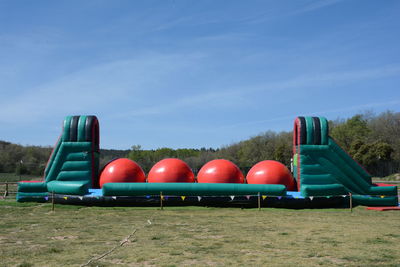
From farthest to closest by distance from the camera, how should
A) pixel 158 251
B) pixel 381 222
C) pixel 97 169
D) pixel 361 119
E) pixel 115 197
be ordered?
1. pixel 361 119
2. pixel 97 169
3. pixel 115 197
4. pixel 381 222
5. pixel 158 251

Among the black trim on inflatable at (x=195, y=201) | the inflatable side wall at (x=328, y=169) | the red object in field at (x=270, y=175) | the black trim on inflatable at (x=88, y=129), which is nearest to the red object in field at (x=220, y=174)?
the red object in field at (x=270, y=175)

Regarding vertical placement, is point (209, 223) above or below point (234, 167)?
below

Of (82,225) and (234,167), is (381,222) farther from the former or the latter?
(82,225)

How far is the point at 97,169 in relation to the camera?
666 inches

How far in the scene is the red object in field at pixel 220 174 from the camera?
15516mm

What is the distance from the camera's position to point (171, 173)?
15641 millimetres

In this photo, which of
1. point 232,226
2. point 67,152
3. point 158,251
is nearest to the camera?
point 158,251

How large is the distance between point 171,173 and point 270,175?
394 cm

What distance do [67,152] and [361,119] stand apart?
136 feet

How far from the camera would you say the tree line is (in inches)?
1597

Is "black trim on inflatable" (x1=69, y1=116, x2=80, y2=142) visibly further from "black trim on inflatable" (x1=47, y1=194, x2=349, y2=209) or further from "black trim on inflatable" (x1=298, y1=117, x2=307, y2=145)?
"black trim on inflatable" (x1=298, y1=117, x2=307, y2=145)

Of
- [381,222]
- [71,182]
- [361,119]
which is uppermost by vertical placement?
[361,119]

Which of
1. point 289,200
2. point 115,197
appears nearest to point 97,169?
point 115,197

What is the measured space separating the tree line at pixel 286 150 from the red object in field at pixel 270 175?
17359 millimetres
